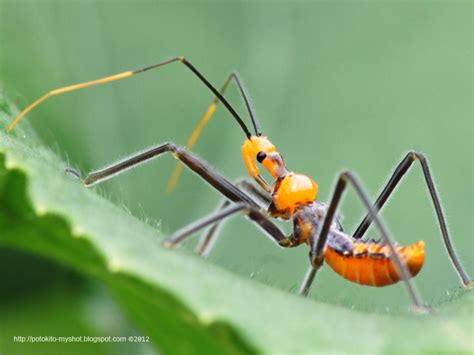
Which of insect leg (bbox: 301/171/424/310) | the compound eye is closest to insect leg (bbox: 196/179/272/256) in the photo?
the compound eye

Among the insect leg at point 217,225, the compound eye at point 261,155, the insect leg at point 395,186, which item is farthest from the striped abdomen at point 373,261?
the compound eye at point 261,155

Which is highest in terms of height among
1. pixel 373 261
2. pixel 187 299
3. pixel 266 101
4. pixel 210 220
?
pixel 266 101

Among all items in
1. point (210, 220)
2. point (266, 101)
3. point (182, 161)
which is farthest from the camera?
point (266, 101)

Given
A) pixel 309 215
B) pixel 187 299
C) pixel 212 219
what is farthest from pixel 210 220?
pixel 187 299

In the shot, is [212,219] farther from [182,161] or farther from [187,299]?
[187,299]

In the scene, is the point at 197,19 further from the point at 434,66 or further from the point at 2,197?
the point at 2,197

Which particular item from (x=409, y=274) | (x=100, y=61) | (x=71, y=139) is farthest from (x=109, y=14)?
(x=409, y=274)

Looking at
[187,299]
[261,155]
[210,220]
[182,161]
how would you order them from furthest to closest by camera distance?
1. [261,155]
2. [182,161]
3. [210,220]
4. [187,299]

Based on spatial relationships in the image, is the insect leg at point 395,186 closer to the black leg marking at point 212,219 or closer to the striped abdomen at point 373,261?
the striped abdomen at point 373,261
